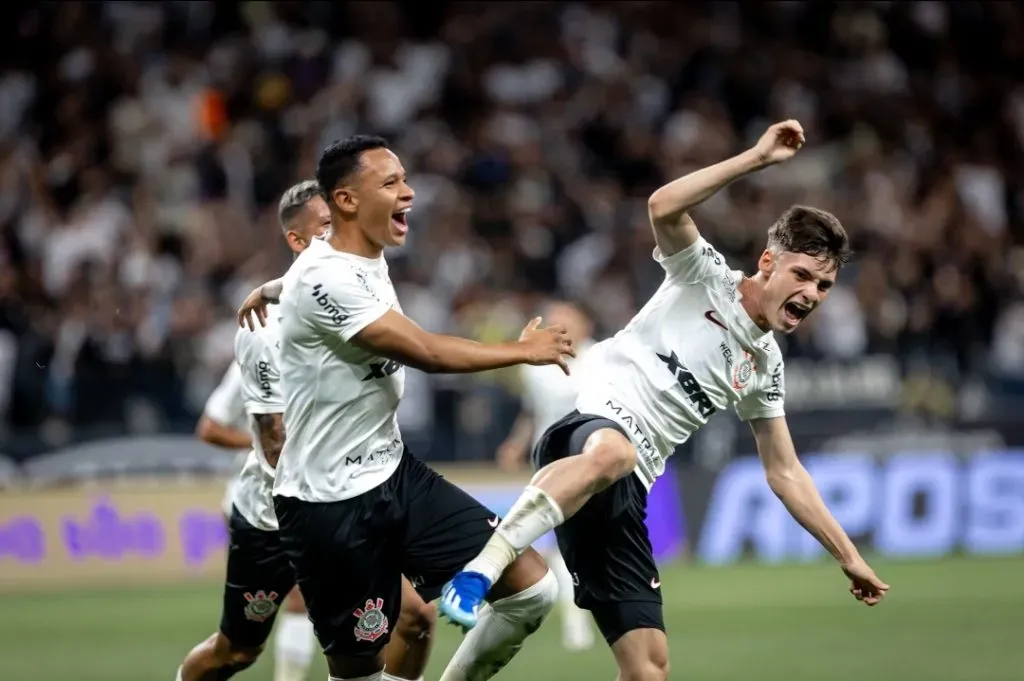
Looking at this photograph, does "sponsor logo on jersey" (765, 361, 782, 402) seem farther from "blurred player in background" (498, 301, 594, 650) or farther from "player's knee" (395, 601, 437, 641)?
"blurred player in background" (498, 301, 594, 650)

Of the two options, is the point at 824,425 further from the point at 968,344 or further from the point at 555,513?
the point at 555,513

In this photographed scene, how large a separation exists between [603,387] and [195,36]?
13.1 metres

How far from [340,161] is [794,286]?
190 centimetres

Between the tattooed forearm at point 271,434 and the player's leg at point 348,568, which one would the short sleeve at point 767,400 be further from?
the tattooed forearm at point 271,434

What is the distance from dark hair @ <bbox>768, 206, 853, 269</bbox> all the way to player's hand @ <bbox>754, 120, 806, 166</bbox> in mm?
565

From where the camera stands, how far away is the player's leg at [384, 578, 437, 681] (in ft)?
22.7

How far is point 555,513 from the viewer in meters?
5.95

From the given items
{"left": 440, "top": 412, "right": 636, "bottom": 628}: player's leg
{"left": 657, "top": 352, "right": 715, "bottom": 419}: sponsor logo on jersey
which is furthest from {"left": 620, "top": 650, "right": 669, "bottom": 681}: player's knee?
{"left": 657, "top": 352, "right": 715, "bottom": 419}: sponsor logo on jersey

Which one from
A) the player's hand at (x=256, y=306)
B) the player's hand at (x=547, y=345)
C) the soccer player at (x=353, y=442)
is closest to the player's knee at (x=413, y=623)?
the soccer player at (x=353, y=442)

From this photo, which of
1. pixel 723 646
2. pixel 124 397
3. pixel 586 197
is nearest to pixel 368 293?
pixel 723 646

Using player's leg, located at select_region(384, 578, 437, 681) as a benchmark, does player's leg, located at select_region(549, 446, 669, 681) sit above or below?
above

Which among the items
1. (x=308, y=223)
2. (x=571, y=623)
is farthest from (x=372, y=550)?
(x=571, y=623)

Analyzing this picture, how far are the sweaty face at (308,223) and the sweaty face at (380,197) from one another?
155 cm

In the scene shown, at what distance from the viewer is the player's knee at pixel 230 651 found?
745 cm
